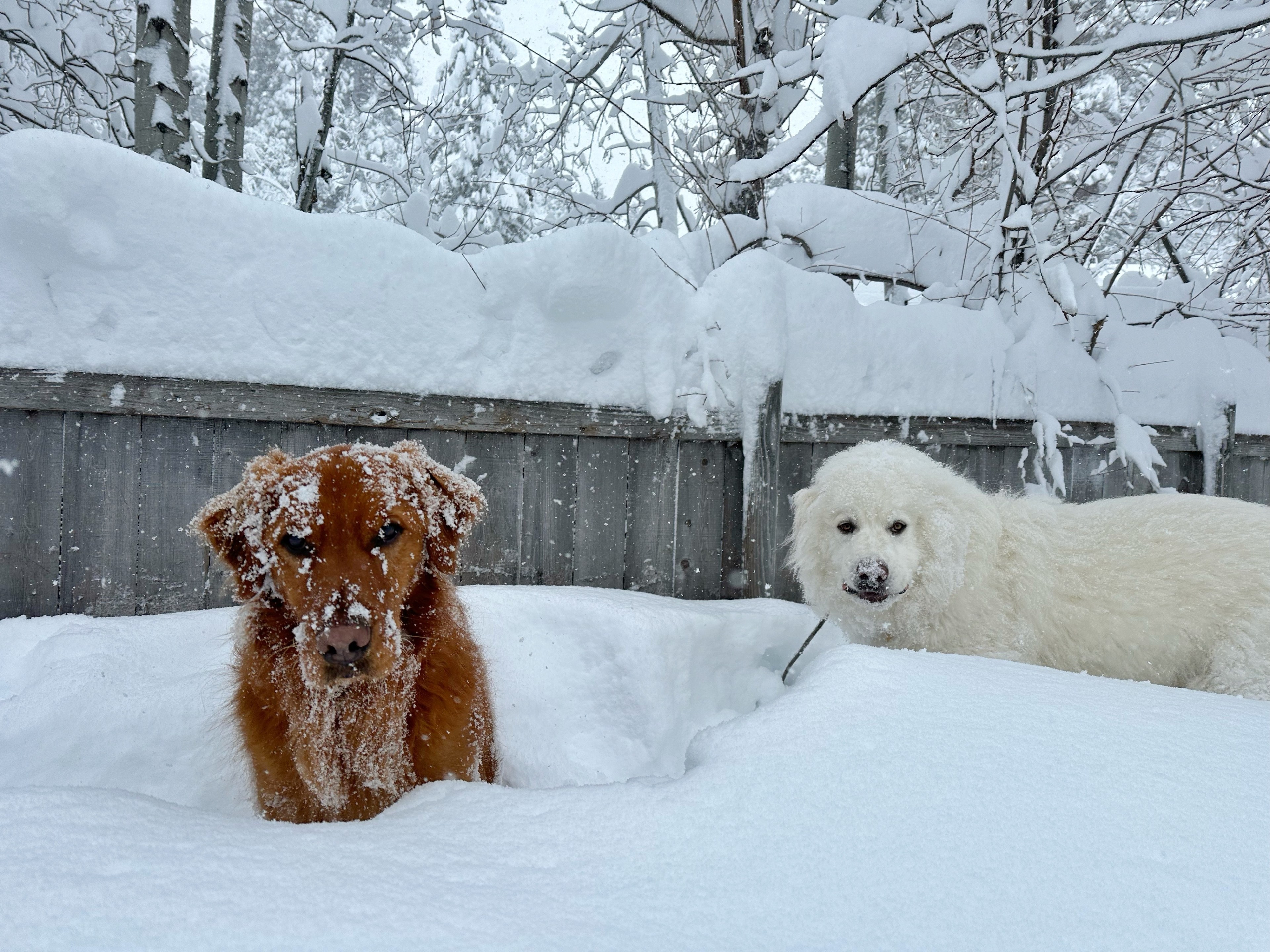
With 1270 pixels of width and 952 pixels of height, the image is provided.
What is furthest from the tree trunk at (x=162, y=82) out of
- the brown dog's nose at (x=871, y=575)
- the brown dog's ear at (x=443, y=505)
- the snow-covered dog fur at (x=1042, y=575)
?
the brown dog's nose at (x=871, y=575)

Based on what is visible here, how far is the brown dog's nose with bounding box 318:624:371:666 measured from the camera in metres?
1.61

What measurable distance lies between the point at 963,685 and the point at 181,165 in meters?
5.72

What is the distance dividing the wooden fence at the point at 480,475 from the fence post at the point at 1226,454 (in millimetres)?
995

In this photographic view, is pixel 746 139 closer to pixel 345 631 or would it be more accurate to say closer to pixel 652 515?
pixel 652 515

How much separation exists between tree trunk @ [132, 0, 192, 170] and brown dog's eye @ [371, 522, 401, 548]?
443cm

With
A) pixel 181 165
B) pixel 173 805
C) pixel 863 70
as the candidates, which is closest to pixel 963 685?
pixel 173 805

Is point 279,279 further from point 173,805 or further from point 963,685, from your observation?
point 963,685

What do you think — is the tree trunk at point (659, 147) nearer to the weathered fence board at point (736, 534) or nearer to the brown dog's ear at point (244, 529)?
the weathered fence board at point (736, 534)

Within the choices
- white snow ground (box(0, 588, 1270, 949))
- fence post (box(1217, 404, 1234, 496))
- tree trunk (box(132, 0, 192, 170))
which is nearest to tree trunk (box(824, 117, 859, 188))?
fence post (box(1217, 404, 1234, 496))

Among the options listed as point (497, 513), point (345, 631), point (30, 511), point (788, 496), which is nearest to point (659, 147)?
point (788, 496)

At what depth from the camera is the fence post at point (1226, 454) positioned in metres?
5.82

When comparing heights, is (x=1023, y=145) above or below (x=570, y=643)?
above

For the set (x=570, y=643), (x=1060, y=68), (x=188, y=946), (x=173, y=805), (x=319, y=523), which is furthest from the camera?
(x=1060, y=68)

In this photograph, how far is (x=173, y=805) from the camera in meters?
1.42
